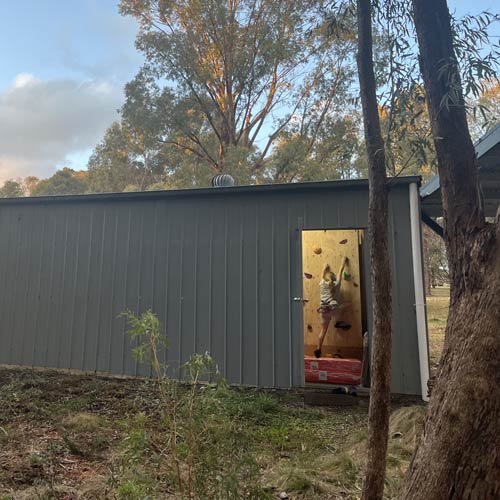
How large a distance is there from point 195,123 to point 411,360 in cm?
1111

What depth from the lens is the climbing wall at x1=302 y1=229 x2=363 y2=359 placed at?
5.79 meters

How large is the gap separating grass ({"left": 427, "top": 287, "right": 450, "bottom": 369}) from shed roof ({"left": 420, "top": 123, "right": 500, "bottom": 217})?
123cm

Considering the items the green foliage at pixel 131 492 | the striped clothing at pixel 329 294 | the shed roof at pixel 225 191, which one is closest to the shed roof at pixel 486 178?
the shed roof at pixel 225 191

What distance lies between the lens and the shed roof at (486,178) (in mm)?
2961

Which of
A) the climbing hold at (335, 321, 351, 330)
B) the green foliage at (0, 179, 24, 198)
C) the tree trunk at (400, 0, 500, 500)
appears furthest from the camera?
the green foliage at (0, 179, 24, 198)

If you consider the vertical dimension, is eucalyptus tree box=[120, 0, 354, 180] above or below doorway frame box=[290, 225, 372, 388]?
above

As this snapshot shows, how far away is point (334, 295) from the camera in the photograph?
5723mm

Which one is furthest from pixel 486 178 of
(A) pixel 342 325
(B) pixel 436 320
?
(B) pixel 436 320

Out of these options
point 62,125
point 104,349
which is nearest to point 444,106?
point 104,349

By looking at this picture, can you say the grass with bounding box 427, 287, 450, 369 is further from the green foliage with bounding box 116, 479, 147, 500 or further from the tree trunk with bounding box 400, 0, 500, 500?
the green foliage with bounding box 116, 479, 147, 500

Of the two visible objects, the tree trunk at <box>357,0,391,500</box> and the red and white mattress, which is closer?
the tree trunk at <box>357,0,391,500</box>

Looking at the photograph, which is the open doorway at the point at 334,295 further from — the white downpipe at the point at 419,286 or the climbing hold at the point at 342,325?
the white downpipe at the point at 419,286

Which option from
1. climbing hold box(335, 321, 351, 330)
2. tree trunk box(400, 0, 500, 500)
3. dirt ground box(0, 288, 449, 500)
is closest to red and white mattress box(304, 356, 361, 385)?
dirt ground box(0, 288, 449, 500)

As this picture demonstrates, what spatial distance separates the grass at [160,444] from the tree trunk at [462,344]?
2.44 feet
